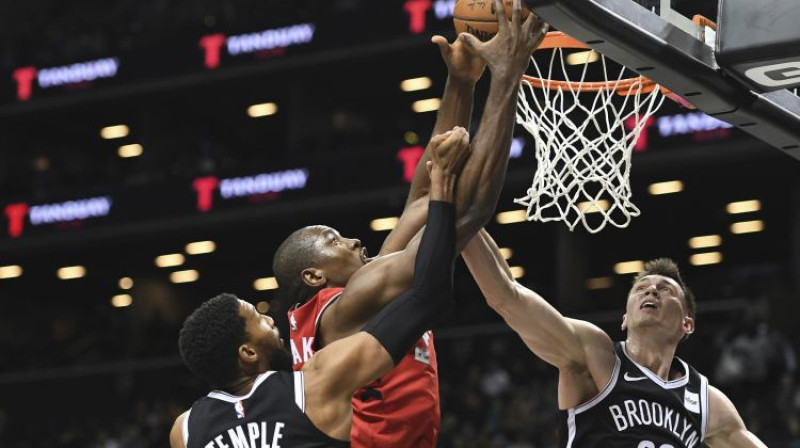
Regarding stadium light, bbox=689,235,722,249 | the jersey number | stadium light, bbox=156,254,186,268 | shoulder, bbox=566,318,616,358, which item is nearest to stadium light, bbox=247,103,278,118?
stadium light, bbox=156,254,186,268

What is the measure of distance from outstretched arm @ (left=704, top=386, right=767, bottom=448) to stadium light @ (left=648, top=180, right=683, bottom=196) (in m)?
11.7

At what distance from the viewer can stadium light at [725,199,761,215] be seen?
18.8 meters

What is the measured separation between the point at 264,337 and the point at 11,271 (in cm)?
2015

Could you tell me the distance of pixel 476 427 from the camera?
14.8m

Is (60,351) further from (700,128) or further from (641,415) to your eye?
(641,415)

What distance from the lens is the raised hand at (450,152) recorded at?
4.10 m

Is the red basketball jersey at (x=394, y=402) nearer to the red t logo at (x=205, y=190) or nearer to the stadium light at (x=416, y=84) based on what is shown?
the red t logo at (x=205, y=190)

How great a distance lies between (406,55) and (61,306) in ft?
28.9

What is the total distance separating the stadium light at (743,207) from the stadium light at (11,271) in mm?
11284

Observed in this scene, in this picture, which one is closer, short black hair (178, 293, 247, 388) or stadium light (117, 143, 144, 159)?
short black hair (178, 293, 247, 388)

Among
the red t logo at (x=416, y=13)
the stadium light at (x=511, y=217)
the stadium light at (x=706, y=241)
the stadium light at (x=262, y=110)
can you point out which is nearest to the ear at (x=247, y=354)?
the red t logo at (x=416, y=13)

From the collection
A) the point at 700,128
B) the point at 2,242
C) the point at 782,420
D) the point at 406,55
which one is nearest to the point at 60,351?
the point at 2,242

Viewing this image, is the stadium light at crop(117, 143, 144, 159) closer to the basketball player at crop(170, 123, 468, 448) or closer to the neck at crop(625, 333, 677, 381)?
the neck at crop(625, 333, 677, 381)

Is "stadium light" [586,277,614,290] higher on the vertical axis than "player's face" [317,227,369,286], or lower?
lower
